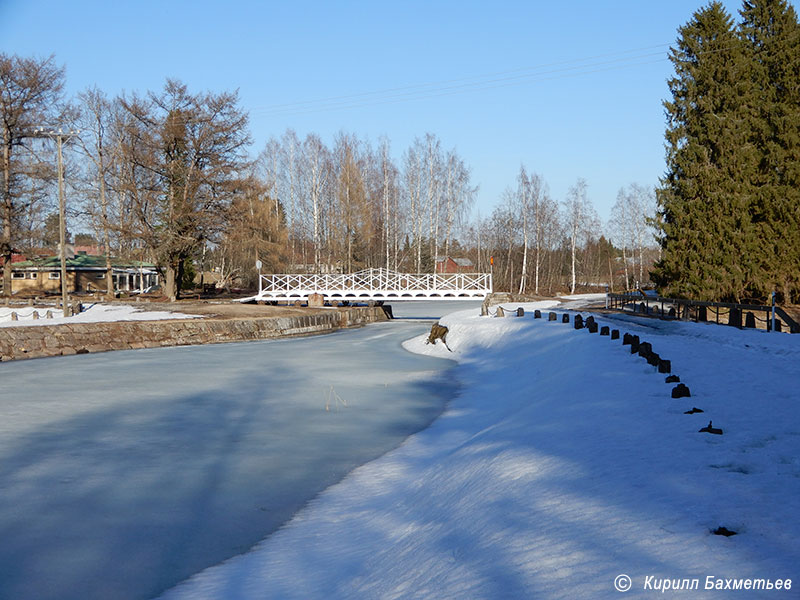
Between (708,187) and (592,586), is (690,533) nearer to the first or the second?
(592,586)

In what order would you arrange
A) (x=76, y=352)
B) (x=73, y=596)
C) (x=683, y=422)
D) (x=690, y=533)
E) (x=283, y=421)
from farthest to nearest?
(x=76, y=352)
(x=283, y=421)
(x=683, y=422)
(x=73, y=596)
(x=690, y=533)

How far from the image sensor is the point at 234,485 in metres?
8.19

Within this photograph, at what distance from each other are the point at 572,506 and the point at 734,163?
2633cm

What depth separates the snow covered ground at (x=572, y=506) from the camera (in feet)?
13.3

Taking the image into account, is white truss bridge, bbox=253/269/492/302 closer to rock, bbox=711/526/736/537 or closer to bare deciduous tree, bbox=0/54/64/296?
bare deciduous tree, bbox=0/54/64/296

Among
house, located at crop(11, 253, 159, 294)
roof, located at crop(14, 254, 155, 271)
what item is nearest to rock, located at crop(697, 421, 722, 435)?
roof, located at crop(14, 254, 155, 271)

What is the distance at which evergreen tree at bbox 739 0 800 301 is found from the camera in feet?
91.1

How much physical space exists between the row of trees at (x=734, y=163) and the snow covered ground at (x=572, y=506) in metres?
17.7

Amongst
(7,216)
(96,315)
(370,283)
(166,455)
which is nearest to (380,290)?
(370,283)

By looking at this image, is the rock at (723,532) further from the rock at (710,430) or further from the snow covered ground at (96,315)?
the snow covered ground at (96,315)

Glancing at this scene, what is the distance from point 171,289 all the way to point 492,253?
1817 inches

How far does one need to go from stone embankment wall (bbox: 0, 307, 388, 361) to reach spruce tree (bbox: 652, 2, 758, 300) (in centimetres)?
1651

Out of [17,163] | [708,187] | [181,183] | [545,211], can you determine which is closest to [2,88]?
[17,163]

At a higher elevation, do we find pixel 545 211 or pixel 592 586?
pixel 545 211
